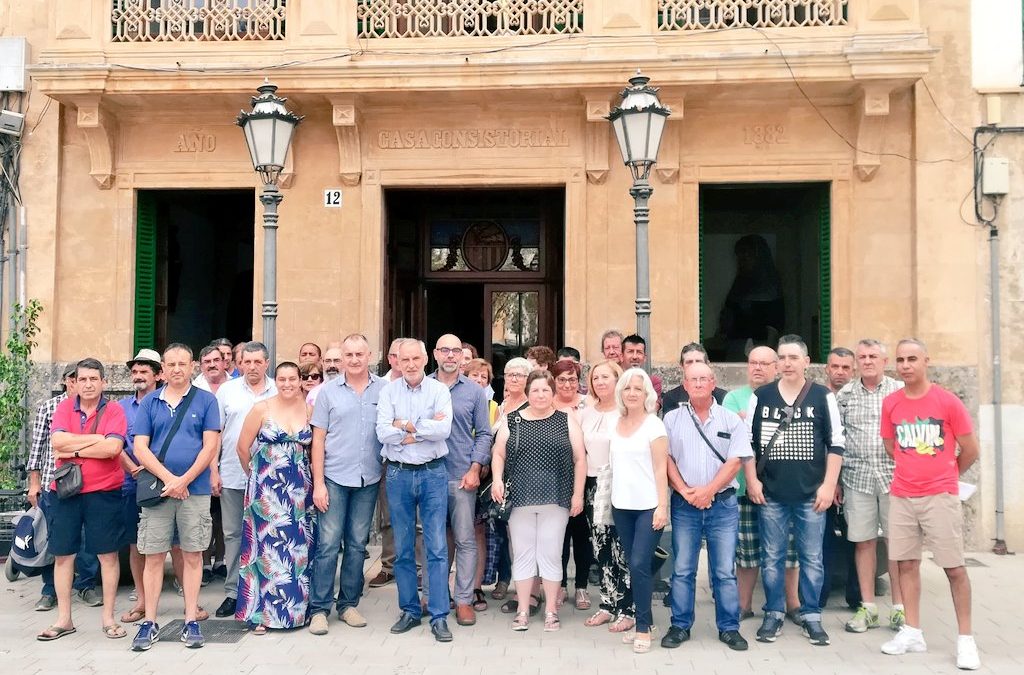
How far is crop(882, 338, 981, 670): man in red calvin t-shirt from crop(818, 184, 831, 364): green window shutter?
447 cm

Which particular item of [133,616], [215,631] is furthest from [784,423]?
[133,616]

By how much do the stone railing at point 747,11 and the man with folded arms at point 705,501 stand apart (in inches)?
217

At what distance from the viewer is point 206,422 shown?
5914 mm

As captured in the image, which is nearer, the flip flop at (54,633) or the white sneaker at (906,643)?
the white sneaker at (906,643)

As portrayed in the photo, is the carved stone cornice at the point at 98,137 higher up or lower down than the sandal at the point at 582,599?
higher up

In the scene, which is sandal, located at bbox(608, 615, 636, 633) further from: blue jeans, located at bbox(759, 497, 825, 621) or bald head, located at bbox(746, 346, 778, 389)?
bald head, located at bbox(746, 346, 778, 389)

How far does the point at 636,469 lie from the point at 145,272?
7587 mm

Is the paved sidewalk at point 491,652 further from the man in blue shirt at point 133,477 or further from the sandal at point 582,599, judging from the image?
the man in blue shirt at point 133,477

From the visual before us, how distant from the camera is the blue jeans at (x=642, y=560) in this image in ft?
18.7

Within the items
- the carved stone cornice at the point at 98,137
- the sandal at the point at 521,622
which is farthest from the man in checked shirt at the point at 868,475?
the carved stone cornice at the point at 98,137

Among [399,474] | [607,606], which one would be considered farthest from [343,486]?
[607,606]

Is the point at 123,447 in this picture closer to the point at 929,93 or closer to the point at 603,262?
the point at 603,262

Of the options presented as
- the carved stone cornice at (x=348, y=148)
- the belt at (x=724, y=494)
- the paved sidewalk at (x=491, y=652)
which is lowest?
the paved sidewalk at (x=491, y=652)

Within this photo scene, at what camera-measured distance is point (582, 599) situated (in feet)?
22.2
